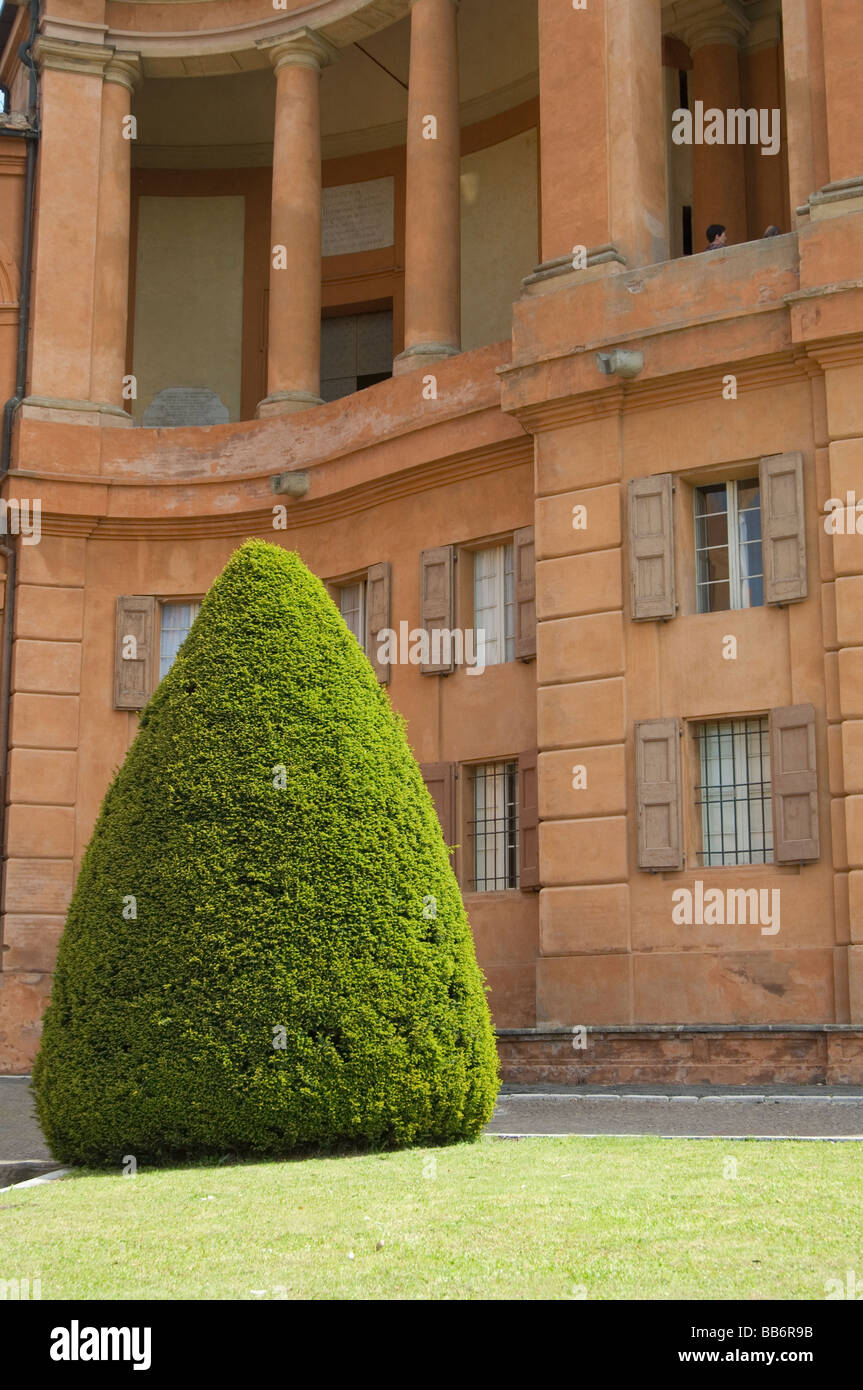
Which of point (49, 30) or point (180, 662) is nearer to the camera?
point (180, 662)

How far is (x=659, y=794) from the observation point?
19.0 meters

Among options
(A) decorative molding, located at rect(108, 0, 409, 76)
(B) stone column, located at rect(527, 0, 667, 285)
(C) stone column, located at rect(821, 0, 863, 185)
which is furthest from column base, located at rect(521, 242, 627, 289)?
(A) decorative molding, located at rect(108, 0, 409, 76)

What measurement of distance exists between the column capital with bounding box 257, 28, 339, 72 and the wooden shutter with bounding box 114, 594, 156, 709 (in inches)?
334

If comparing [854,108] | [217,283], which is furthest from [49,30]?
[854,108]

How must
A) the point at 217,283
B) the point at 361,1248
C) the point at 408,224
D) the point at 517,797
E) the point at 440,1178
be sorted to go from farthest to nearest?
the point at 217,283 → the point at 408,224 → the point at 517,797 → the point at 440,1178 → the point at 361,1248

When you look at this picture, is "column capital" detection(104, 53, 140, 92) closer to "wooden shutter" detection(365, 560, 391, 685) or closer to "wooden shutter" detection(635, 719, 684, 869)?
"wooden shutter" detection(365, 560, 391, 685)

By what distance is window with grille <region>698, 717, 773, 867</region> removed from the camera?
740 inches

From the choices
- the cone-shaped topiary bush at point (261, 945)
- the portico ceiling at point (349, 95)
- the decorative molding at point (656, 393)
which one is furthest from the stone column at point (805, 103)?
the cone-shaped topiary bush at point (261, 945)

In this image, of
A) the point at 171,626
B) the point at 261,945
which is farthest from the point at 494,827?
the point at 261,945

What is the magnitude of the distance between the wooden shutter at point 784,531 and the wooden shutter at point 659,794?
186 centimetres

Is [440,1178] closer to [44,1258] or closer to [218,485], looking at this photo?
[44,1258]

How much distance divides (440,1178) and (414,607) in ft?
44.7

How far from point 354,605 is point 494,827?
4.39 metres

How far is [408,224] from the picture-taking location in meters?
24.6
